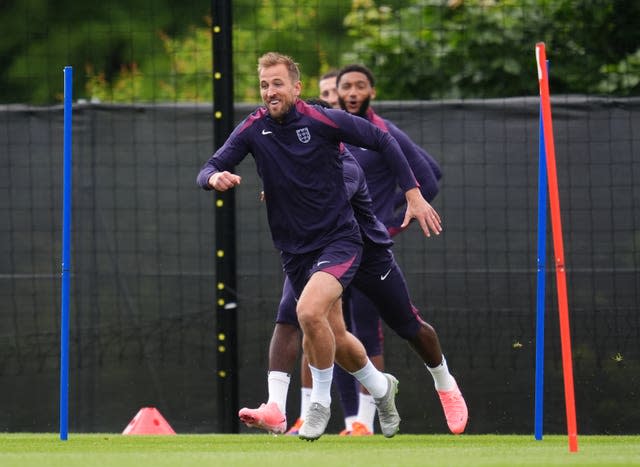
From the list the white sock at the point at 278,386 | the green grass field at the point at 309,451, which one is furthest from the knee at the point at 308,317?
the white sock at the point at 278,386

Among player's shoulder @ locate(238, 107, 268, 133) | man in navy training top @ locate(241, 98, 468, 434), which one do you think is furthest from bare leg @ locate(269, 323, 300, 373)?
player's shoulder @ locate(238, 107, 268, 133)

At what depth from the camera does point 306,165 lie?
730 cm

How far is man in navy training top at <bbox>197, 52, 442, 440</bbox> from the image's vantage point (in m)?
7.20

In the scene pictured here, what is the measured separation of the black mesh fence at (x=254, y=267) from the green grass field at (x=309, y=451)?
1.54 metres

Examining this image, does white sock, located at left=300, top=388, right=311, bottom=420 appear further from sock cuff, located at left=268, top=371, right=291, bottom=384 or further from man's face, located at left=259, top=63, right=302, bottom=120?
man's face, located at left=259, top=63, right=302, bottom=120

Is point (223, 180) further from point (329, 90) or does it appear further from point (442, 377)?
point (329, 90)

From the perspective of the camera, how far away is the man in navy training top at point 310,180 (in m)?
7.20

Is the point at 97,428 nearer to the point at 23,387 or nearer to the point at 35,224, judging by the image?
the point at 23,387

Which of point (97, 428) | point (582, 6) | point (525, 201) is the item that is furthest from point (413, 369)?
point (582, 6)

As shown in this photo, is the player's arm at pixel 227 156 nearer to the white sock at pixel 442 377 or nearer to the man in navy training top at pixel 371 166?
the man in navy training top at pixel 371 166

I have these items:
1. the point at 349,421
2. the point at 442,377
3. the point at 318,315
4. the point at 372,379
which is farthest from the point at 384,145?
the point at 349,421

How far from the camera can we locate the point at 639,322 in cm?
955

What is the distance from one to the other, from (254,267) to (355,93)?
5.54 ft

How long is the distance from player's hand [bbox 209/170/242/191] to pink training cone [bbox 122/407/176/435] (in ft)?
9.54
